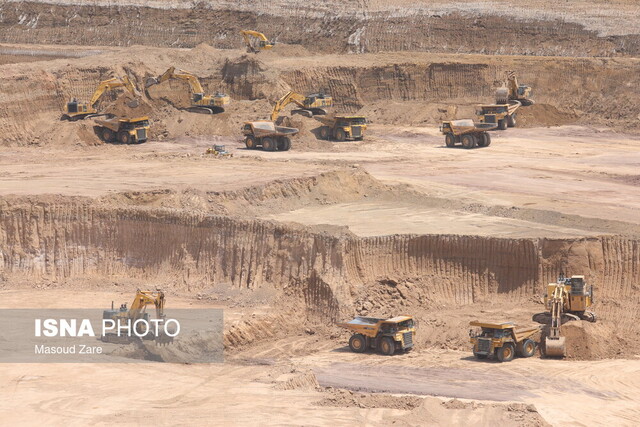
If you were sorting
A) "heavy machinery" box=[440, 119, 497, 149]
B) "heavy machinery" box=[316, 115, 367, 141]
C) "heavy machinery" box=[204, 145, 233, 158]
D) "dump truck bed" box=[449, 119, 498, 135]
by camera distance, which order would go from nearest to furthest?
"heavy machinery" box=[204, 145, 233, 158] < "dump truck bed" box=[449, 119, 498, 135] < "heavy machinery" box=[440, 119, 497, 149] < "heavy machinery" box=[316, 115, 367, 141]

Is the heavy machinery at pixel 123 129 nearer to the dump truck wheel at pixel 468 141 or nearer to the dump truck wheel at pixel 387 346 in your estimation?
the dump truck wheel at pixel 468 141

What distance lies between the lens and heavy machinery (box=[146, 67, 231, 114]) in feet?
176

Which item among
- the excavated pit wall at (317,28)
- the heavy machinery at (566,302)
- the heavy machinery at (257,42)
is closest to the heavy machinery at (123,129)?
the heavy machinery at (257,42)

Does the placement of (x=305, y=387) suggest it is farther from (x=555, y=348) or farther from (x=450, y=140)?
(x=450, y=140)

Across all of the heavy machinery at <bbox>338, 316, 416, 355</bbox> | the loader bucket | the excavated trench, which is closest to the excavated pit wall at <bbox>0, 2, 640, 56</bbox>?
the excavated trench

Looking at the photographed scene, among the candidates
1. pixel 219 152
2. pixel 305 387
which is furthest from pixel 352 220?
pixel 305 387

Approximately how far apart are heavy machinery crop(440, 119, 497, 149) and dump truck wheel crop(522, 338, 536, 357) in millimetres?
25305

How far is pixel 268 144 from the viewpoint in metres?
49.0

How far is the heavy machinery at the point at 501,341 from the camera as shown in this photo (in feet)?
81.4

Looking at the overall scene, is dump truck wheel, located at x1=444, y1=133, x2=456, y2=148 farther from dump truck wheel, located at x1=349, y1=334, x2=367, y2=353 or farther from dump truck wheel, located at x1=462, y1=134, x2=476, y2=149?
dump truck wheel, located at x1=349, y1=334, x2=367, y2=353

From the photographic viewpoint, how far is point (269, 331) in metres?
27.2

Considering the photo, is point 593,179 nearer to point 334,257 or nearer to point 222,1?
point 334,257

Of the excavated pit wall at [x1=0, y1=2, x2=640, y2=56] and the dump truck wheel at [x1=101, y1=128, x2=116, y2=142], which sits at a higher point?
the excavated pit wall at [x1=0, y1=2, x2=640, y2=56]

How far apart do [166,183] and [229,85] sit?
21674mm
